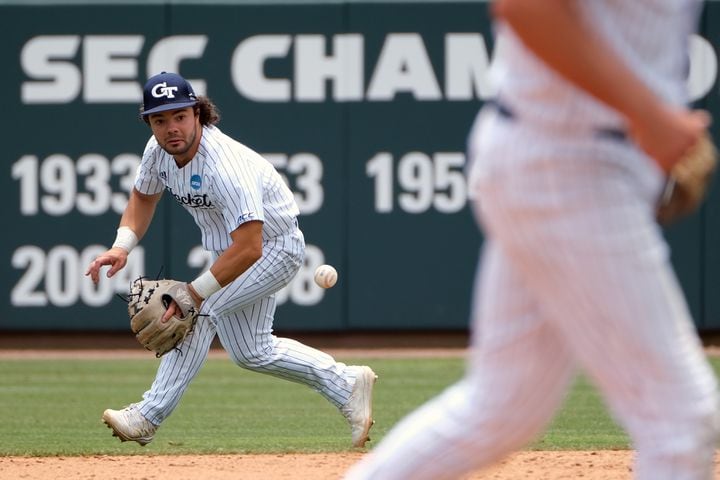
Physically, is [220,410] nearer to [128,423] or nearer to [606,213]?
[128,423]

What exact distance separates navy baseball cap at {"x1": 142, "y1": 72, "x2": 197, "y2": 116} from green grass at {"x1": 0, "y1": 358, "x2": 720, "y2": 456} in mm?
1582

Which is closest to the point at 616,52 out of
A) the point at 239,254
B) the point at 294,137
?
the point at 239,254

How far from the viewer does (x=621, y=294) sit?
236cm

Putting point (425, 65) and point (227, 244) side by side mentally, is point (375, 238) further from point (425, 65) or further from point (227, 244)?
point (227, 244)

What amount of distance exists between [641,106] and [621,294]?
341 millimetres

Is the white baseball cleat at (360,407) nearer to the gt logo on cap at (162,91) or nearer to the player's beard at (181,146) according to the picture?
the player's beard at (181,146)

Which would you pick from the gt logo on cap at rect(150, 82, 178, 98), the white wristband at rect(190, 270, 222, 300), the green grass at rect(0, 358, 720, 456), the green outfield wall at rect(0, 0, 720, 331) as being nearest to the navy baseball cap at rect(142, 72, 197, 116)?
the gt logo on cap at rect(150, 82, 178, 98)

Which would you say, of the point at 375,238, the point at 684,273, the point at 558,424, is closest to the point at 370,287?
the point at 375,238

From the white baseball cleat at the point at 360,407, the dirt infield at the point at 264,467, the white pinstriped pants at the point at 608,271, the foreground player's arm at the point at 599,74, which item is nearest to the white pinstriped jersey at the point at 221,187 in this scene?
the white baseball cleat at the point at 360,407

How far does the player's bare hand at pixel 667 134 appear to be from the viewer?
7.31 feet

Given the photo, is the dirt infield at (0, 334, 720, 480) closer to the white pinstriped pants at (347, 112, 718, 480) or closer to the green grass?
the green grass

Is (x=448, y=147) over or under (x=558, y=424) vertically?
over

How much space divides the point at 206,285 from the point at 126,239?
61 cm

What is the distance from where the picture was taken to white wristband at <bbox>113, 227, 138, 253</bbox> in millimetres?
5926
